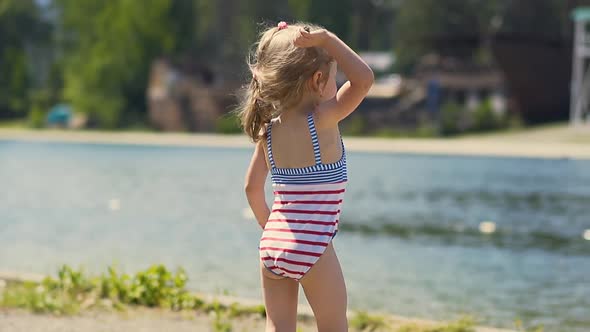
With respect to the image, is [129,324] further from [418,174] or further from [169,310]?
[418,174]

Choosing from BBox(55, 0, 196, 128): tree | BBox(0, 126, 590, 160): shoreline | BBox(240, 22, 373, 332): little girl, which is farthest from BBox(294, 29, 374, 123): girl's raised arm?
BBox(55, 0, 196, 128): tree

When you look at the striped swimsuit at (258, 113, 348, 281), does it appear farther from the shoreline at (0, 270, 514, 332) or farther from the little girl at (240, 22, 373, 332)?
the shoreline at (0, 270, 514, 332)

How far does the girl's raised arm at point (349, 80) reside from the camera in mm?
3031

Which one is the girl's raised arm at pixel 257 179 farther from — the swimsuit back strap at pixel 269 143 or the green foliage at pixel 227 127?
the green foliage at pixel 227 127

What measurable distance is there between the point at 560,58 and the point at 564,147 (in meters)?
11.7

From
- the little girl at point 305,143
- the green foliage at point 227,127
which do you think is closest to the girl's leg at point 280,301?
the little girl at point 305,143

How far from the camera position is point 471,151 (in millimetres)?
26859

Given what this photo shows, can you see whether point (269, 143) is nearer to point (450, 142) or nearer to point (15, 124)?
point (450, 142)

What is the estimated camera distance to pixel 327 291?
3133 millimetres

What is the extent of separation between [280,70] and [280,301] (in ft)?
2.80

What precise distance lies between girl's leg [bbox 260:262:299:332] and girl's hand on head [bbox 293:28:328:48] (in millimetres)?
835

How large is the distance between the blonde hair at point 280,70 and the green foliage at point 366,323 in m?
2.22

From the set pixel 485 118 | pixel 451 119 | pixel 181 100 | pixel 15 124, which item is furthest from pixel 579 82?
pixel 15 124

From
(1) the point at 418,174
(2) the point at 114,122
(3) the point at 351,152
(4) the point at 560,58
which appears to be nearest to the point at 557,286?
(1) the point at 418,174
